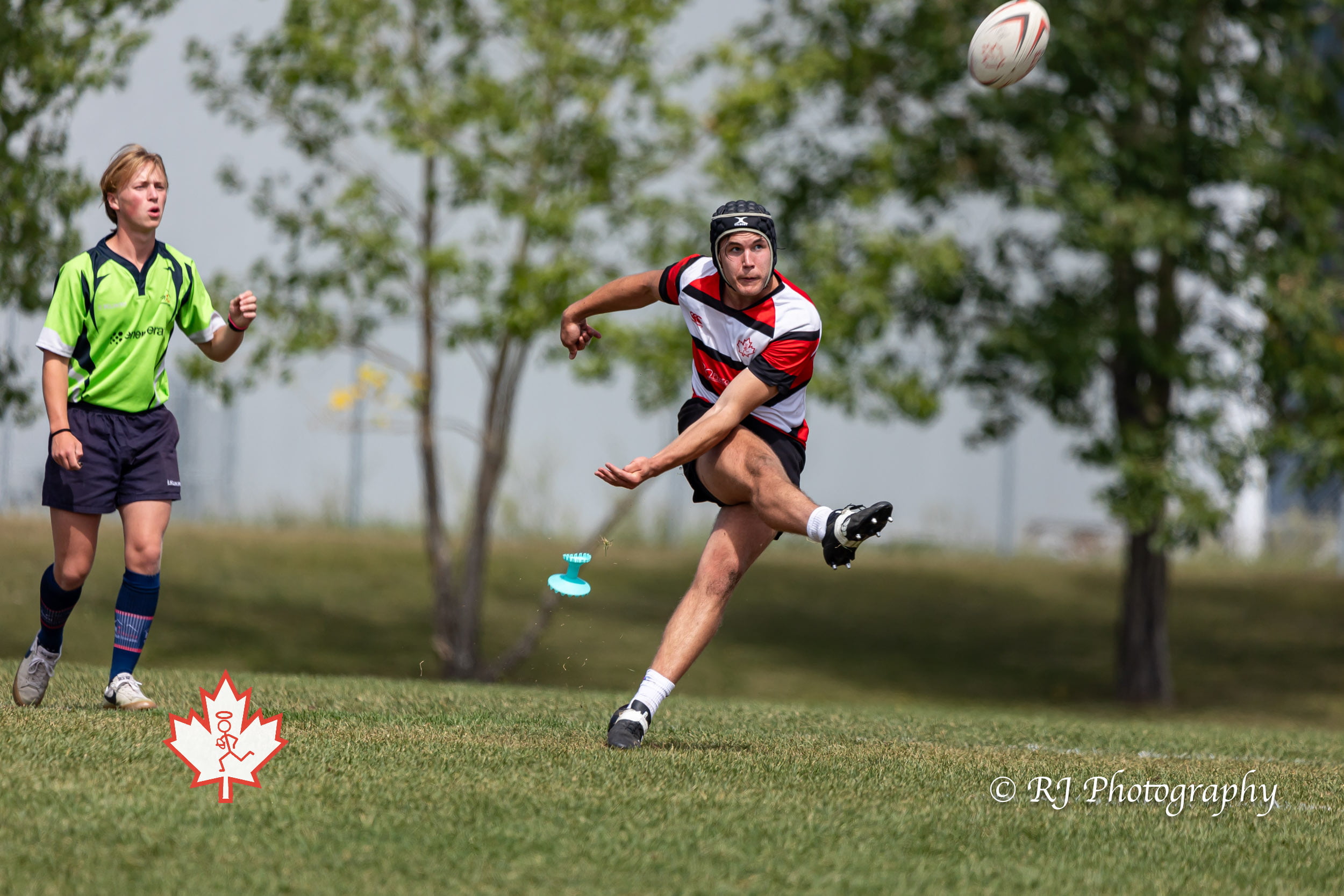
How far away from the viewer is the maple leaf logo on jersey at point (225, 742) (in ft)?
12.1

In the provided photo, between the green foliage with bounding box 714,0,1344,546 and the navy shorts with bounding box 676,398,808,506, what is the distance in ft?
25.7

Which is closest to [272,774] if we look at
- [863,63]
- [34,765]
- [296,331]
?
[34,765]

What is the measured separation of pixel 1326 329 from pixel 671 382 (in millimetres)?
6377

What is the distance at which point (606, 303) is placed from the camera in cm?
561

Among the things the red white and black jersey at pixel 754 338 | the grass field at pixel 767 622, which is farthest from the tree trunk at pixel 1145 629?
the red white and black jersey at pixel 754 338

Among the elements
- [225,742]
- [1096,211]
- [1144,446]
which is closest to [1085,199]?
[1096,211]

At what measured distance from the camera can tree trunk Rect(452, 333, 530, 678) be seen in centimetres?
1370

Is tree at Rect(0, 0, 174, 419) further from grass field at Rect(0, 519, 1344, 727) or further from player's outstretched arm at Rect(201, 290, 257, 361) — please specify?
player's outstretched arm at Rect(201, 290, 257, 361)

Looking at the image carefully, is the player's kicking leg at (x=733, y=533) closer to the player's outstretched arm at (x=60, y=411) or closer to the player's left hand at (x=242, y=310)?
the player's left hand at (x=242, y=310)

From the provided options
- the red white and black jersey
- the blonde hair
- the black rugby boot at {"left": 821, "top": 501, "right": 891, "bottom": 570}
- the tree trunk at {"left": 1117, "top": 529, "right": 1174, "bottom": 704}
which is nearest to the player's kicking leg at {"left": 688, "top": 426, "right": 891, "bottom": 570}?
the black rugby boot at {"left": 821, "top": 501, "right": 891, "bottom": 570}

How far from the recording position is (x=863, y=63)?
14.4 m

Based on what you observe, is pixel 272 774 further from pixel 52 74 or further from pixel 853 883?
pixel 52 74

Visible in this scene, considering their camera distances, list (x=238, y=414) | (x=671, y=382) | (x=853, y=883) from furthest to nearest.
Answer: (x=238, y=414) < (x=671, y=382) < (x=853, y=883)

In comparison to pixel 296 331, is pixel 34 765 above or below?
below
